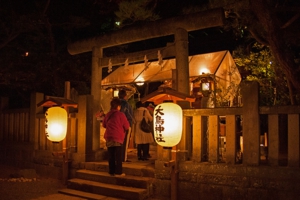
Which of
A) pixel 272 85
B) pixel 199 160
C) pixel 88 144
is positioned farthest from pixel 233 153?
pixel 272 85

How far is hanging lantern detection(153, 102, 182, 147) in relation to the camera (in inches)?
291

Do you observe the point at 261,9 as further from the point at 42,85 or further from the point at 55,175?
the point at 42,85

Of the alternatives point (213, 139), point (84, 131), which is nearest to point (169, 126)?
point (213, 139)

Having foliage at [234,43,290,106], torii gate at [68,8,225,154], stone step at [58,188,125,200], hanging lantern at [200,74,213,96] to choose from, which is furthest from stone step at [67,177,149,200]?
hanging lantern at [200,74,213,96]

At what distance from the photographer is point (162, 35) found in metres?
9.80

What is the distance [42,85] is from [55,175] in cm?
606

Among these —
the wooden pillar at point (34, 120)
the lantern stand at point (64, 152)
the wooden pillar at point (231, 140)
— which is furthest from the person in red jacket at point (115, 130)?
the wooden pillar at point (34, 120)

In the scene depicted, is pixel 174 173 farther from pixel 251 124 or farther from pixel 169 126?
pixel 251 124

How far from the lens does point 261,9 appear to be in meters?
7.52

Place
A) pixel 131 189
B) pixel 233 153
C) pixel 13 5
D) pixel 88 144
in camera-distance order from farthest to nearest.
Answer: pixel 13 5 < pixel 88 144 < pixel 131 189 < pixel 233 153

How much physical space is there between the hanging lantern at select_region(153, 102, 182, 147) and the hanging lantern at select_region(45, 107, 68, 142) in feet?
12.8

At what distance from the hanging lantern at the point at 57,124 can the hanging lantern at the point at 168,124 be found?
391 centimetres

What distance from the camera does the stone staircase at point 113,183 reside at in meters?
8.18

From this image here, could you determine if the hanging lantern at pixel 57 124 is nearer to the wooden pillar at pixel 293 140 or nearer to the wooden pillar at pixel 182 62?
the wooden pillar at pixel 182 62
